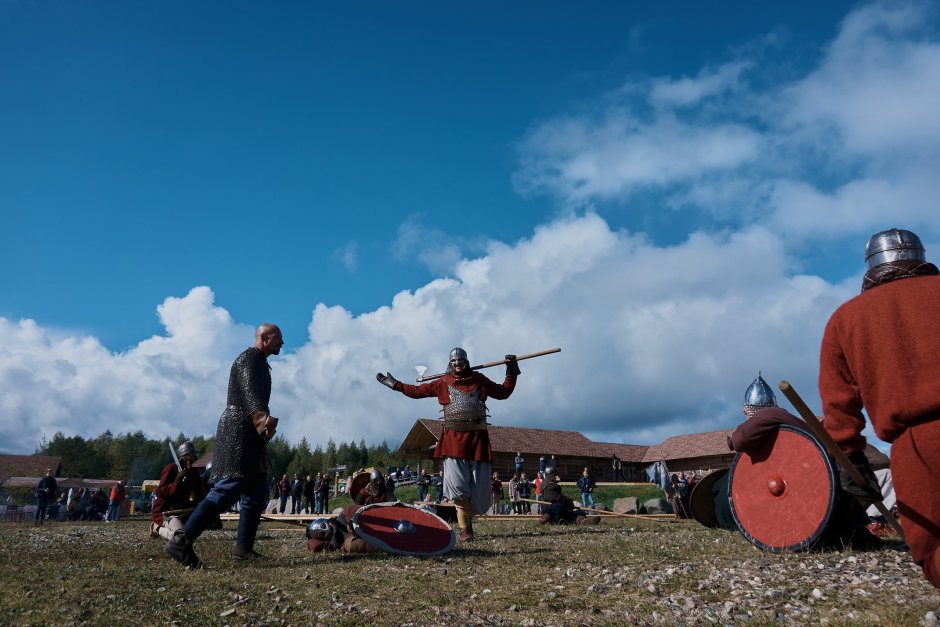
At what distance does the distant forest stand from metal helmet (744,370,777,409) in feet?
285

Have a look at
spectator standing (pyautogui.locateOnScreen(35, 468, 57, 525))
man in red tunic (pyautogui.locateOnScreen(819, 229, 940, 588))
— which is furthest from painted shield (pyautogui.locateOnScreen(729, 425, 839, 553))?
spectator standing (pyautogui.locateOnScreen(35, 468, 57, 525))

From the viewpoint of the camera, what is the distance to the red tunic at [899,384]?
3025 millimetres

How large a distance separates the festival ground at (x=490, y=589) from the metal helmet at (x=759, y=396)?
2351mm

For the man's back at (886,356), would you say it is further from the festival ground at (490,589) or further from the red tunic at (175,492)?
the red tunic at (175,492)

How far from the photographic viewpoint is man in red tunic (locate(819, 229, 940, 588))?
9.93 feet

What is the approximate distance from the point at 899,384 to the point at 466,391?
19.4ft

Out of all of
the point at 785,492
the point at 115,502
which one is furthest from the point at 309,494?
Answer: the point at 785,492

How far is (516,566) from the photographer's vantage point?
5500mm

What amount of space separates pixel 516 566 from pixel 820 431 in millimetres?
2680

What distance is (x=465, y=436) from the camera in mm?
8461

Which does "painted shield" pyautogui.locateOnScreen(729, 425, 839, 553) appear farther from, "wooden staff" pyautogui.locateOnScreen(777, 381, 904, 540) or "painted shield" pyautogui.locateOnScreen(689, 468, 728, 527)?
"painted shield" pyautogui.locateOnScreen(689, 468, 728, 527)

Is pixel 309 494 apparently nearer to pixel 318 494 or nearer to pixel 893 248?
pixel 318 494

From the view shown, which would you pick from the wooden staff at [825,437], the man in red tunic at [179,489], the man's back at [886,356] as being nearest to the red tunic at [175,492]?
the man in red tunic at [179,489]

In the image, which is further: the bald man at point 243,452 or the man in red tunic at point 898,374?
the bald man at point 243,452
